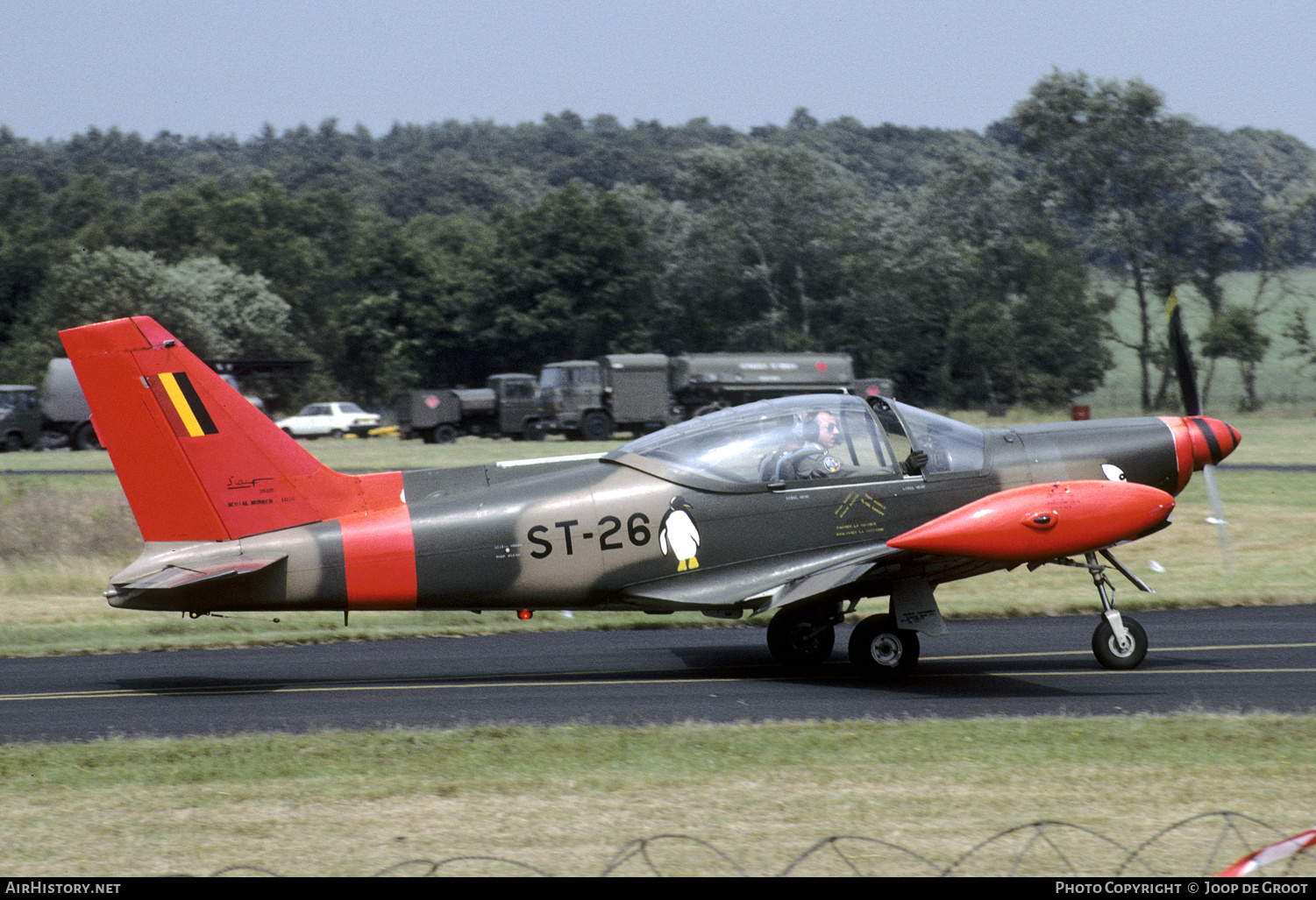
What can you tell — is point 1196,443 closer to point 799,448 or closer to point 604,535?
point 799,448

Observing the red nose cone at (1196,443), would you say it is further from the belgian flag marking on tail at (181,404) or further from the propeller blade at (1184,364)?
the belgian flag marking on tail at (181,404)

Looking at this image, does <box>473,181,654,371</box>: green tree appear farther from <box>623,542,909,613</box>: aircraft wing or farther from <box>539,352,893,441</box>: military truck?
<box>623,542,909,613</box>: aircraft wing

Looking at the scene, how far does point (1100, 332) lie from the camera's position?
214ft

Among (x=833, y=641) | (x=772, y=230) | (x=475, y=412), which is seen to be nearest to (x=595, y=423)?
(x=475, y=412)

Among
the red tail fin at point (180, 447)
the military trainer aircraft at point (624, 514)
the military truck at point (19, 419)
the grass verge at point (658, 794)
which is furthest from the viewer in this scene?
the military truck at point (19, 419)

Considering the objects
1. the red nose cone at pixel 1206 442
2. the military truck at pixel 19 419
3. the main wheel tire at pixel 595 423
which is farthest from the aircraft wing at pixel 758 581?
the military truck at pixel 19 419

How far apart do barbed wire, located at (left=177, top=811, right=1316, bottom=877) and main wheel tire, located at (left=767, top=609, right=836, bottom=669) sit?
550 cm

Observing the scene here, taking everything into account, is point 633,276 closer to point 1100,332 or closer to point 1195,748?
point 1100,332

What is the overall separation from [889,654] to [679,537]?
2142 mm

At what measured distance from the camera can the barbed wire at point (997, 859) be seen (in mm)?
5688

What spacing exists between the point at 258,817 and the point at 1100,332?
64.0 meters

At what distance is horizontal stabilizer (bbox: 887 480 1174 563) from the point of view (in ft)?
33.6

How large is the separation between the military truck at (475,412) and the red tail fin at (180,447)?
128 ft

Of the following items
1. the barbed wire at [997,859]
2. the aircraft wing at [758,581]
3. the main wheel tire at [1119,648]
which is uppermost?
the aircraft wing at [758,581]
